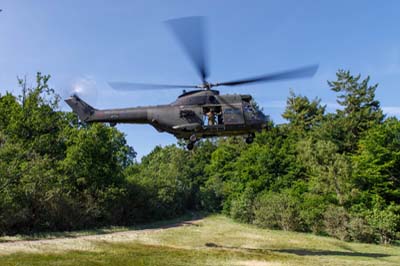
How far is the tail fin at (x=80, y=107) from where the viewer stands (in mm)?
13352

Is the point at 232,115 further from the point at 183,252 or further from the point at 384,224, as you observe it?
the point at 384,224

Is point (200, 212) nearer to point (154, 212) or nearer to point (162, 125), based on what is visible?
point (154, 212)

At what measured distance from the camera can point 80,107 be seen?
44.6ft

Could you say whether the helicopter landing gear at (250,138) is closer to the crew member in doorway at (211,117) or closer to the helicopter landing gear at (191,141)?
the crew member in doorway at (211,117)

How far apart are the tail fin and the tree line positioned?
759 centimetres

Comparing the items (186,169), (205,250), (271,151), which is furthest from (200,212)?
(205,250)

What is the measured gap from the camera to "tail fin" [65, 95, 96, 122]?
13.4m

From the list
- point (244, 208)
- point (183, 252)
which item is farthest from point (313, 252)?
point (244, 208)

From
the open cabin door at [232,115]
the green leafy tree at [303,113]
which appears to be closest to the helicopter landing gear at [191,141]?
the open cabin door at [232,115]

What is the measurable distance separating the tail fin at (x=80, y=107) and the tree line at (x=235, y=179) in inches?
299

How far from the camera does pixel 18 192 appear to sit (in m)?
20.3

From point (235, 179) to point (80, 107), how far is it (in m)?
27.1

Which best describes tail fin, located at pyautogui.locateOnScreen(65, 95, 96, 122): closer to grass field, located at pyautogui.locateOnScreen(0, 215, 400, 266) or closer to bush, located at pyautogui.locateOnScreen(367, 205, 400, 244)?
grass field, located at pyautogui.locateOnScreen(0, 215, 400, 266)

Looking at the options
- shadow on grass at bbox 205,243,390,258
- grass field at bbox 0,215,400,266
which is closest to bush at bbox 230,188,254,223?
grass field at bbox 0,215,400,266
